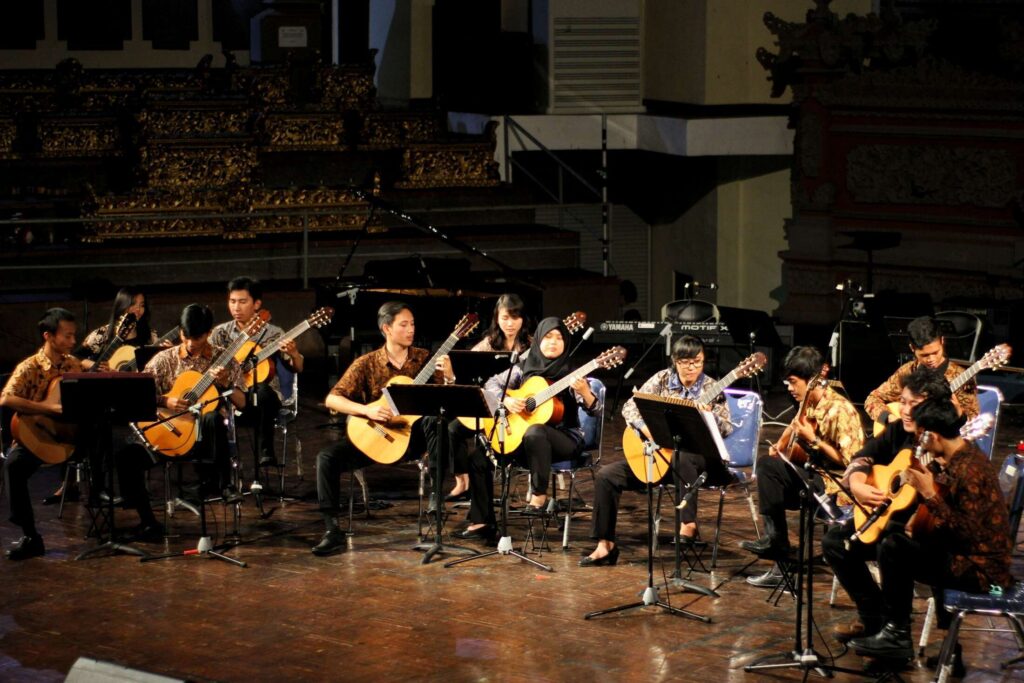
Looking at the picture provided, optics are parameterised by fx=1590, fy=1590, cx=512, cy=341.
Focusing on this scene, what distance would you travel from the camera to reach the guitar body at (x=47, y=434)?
821 centimetres

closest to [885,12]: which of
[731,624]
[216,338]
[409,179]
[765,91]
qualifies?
[765,91]

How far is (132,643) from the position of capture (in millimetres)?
6734

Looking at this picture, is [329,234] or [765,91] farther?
[765,91]

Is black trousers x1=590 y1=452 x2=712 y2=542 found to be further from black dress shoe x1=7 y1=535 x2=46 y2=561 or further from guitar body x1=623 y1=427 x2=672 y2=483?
black dress shoe x1=7 y1=535 x2=46 y2=561

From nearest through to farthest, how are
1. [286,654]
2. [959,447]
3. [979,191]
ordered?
[959,447], [286,654], [979,191]

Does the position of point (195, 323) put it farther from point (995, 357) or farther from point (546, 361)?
point (995, 357)

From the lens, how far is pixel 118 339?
28.9 ft

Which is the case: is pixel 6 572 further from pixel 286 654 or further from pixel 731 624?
pixel 731 624

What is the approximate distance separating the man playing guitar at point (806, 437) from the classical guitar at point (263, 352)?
2678 millimetres

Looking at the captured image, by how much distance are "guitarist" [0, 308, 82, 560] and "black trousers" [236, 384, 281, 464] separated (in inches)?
39.9

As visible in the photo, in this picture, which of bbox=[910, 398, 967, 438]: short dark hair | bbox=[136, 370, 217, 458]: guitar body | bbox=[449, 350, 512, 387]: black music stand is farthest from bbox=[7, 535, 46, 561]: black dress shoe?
bbox=[910, 398, 967, 438]: short dark hair

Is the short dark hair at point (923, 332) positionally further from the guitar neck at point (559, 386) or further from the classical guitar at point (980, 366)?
the guitar neck at point (559, 386)

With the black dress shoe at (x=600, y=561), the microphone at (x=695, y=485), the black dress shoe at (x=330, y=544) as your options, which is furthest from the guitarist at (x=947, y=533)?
the black dress shoe at (x=330, y=544)

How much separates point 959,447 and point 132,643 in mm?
3493
